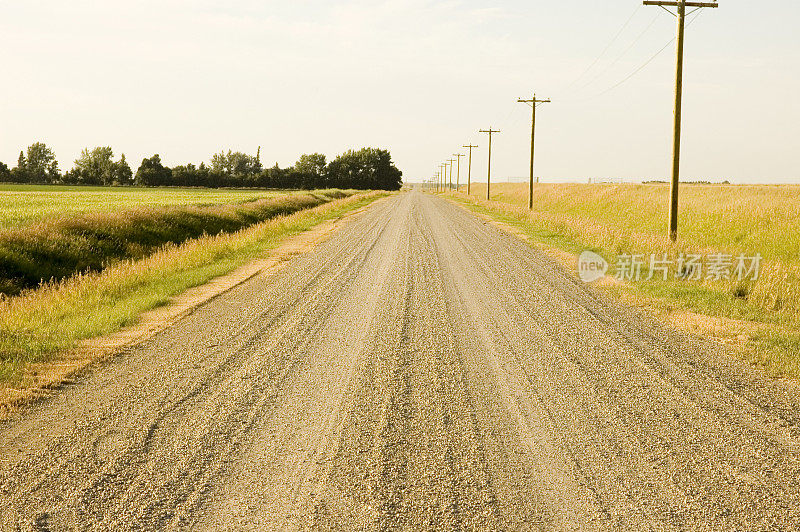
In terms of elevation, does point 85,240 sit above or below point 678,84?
below

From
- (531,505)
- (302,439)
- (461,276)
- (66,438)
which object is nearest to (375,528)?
(531,505)

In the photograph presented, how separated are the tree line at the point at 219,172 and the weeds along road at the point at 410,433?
10397 centimetres

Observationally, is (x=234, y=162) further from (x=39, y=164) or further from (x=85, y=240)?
(x=85, y=240)

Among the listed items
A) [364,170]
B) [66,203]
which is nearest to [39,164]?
[364,170]

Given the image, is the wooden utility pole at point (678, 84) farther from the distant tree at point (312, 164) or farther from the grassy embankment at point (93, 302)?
the distant tree at point (312, 164)

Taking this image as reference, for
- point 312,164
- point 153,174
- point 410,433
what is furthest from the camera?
point 312,164

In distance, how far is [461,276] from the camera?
14461mm

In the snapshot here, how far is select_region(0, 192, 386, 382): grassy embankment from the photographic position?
813cm

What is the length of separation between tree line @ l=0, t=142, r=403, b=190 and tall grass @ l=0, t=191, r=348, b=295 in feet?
271

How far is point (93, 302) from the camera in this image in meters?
11.3

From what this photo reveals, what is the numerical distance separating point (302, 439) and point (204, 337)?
4.10 m

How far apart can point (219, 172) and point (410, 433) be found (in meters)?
113

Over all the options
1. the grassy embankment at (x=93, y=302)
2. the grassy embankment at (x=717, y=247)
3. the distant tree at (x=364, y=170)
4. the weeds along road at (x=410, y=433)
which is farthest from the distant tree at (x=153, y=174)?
the weeds along road at (x=410, y=433)

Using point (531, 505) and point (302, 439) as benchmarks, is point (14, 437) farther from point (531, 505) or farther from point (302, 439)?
point (531, 505)
